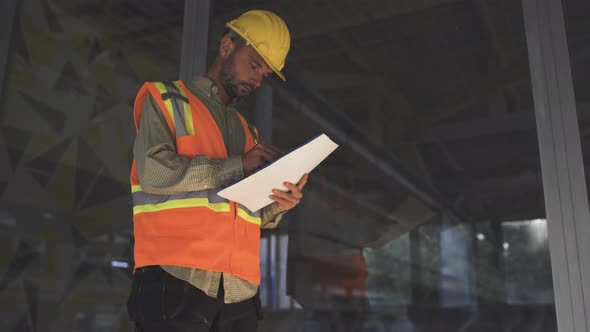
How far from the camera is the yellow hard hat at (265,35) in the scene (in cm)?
177

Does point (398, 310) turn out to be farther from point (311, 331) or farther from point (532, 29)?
point (532, 29)

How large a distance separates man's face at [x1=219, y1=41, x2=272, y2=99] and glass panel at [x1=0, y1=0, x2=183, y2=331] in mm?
1301

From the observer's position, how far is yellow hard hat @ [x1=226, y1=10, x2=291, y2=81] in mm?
1767

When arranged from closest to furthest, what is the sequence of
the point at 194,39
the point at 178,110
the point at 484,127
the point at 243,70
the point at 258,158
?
the point at 258,158
the point at 178,110
the point at 243,70
the point at 484,127
the point at 194,39

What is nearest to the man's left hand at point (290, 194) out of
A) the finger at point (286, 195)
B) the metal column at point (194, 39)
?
the finger at point (286, 195)

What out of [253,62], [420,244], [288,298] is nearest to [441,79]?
[420,244]

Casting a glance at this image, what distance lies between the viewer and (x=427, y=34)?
248cm

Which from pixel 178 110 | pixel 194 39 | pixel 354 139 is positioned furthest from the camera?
pixel 194 39

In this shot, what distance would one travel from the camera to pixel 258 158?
145 cm

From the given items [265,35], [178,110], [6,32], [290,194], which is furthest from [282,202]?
[6,32]

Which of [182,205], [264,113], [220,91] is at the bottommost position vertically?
[182,205]

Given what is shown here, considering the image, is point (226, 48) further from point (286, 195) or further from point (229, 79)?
point (286, 195)

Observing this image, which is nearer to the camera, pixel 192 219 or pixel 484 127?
pixel 192 219

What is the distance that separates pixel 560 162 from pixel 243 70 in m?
1.26
